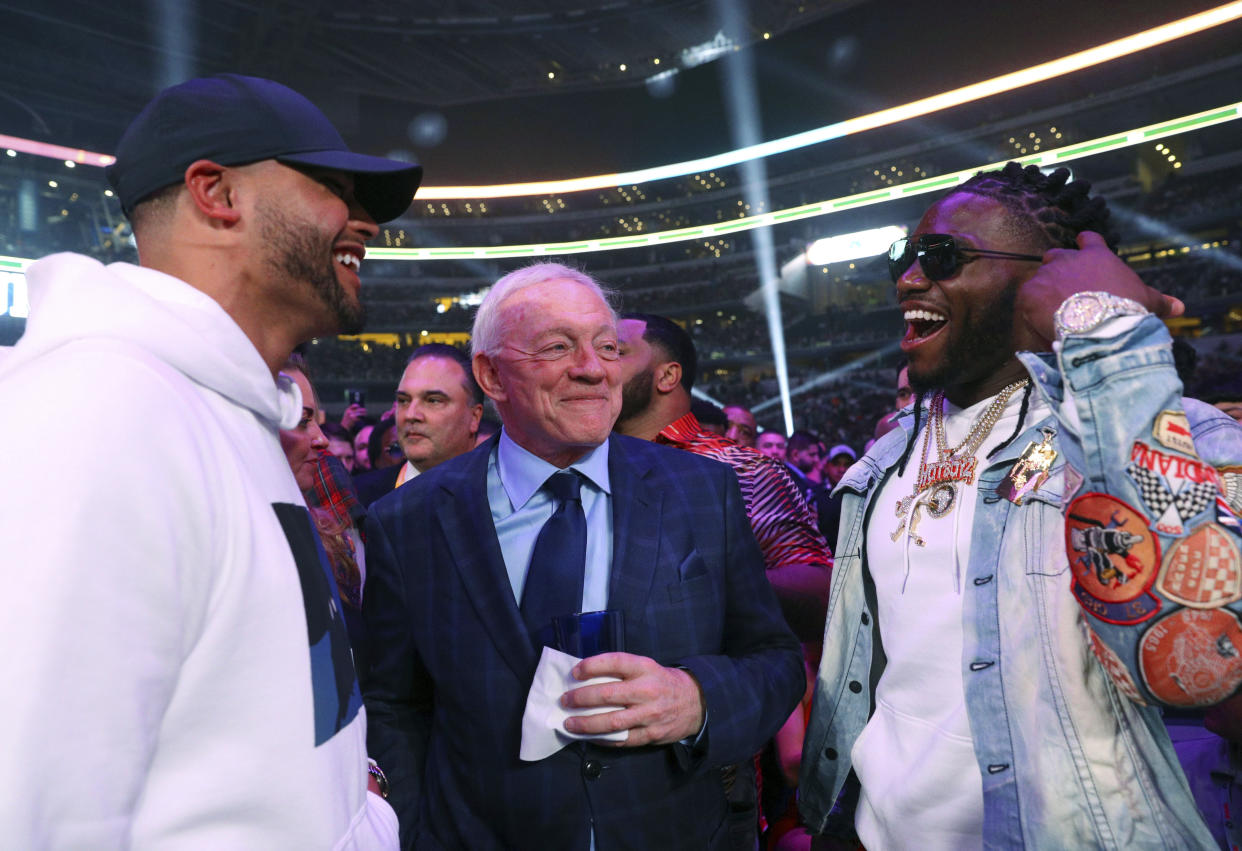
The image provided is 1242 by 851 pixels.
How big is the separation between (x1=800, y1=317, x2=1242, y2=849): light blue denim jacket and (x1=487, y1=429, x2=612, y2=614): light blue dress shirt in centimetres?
92

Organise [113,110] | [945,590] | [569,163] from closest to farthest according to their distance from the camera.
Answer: [945,590] < [113,110] < [569,163]

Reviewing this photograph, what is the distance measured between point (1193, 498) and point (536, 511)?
1.51 metres

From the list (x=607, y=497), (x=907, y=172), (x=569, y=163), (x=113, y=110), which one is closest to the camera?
(x=607, y=497)

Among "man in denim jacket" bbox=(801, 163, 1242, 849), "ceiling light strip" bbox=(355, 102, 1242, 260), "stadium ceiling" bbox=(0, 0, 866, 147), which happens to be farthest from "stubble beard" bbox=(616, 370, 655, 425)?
"ceiling light strip" bbox=(355, 102, 1242, 260)

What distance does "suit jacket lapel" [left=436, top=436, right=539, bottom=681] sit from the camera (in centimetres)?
194

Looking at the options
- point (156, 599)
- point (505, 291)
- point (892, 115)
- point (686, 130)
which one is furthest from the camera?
point (686, 130)

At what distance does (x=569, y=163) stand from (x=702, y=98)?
7337 millimetres

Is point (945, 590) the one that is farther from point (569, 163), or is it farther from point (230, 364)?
point (569, 163)

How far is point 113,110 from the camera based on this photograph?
84.5ft

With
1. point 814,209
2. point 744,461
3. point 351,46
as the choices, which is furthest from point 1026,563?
point 814,209

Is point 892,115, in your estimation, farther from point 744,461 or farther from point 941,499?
point 941,499

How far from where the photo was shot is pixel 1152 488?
1245 millimetres

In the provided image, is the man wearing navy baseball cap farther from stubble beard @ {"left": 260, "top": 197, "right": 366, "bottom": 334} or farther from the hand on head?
the hand on head

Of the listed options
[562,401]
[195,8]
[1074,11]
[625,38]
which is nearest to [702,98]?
[625,38]
